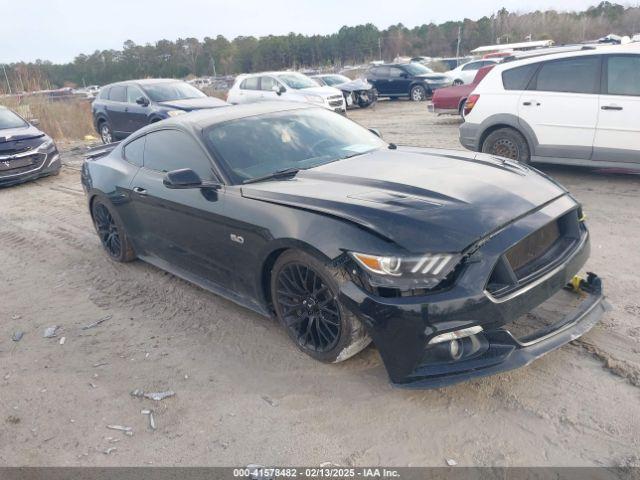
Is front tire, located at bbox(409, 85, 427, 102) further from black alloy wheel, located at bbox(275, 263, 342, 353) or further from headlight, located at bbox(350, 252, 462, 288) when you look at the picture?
headlight, located at bbox(350, 252, 462, 288)

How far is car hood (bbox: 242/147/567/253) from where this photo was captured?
2.91 metres

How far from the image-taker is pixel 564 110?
6.88 metres

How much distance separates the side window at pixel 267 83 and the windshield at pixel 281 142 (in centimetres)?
1259

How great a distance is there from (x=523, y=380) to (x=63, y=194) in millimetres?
8664

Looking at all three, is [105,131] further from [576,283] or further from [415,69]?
[576,283]

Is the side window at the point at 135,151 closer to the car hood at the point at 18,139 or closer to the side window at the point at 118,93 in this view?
the car hood at the point at 18,139

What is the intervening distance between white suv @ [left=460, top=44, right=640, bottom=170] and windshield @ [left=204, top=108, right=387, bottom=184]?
344 centimetres

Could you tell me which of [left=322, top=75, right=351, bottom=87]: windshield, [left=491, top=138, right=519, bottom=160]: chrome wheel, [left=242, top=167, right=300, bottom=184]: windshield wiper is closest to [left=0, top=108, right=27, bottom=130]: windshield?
[left=242, top=167, right=300, bottom=184]: windshield wiper

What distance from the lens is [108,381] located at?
11.8 feet

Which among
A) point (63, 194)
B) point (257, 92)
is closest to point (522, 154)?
point (63, 194)

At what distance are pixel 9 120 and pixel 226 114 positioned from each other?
8.71 m

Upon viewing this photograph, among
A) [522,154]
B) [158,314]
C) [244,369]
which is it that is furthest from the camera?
[522,154]

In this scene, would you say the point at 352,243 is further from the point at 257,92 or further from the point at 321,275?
the point at 257,92

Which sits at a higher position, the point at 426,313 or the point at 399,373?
the point at 426,313
